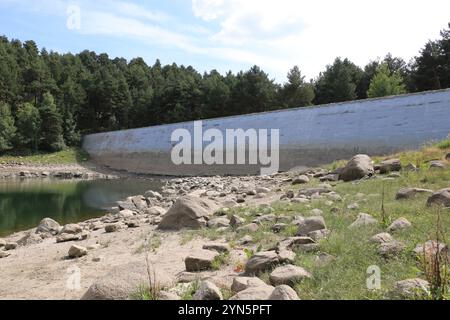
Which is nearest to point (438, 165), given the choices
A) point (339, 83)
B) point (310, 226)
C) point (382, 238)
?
point (310, 226)

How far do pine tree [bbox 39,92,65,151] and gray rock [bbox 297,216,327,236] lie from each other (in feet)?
161

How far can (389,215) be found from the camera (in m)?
6.49

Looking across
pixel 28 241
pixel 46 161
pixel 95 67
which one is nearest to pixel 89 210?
pixel 28 241

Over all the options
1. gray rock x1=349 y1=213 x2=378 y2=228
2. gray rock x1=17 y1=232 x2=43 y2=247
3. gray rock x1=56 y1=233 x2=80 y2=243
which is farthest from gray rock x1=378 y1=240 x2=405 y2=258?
gray rock x1=17 y1=232 x2=43 y2=247

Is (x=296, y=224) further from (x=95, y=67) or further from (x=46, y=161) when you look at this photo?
(x=95, y=67)

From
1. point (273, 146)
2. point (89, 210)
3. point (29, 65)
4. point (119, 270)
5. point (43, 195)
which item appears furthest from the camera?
point (29, 65)

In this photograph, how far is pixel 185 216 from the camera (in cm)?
866

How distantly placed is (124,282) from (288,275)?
1726 mm

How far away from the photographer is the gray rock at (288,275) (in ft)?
13.8

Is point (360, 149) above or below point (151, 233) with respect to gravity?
above

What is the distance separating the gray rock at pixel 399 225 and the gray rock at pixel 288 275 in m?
1.98

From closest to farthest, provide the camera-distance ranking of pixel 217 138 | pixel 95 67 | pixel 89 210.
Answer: pixel 89 210 < pixel 217 138 < pixel 95 67

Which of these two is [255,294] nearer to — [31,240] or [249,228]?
[249,228]
